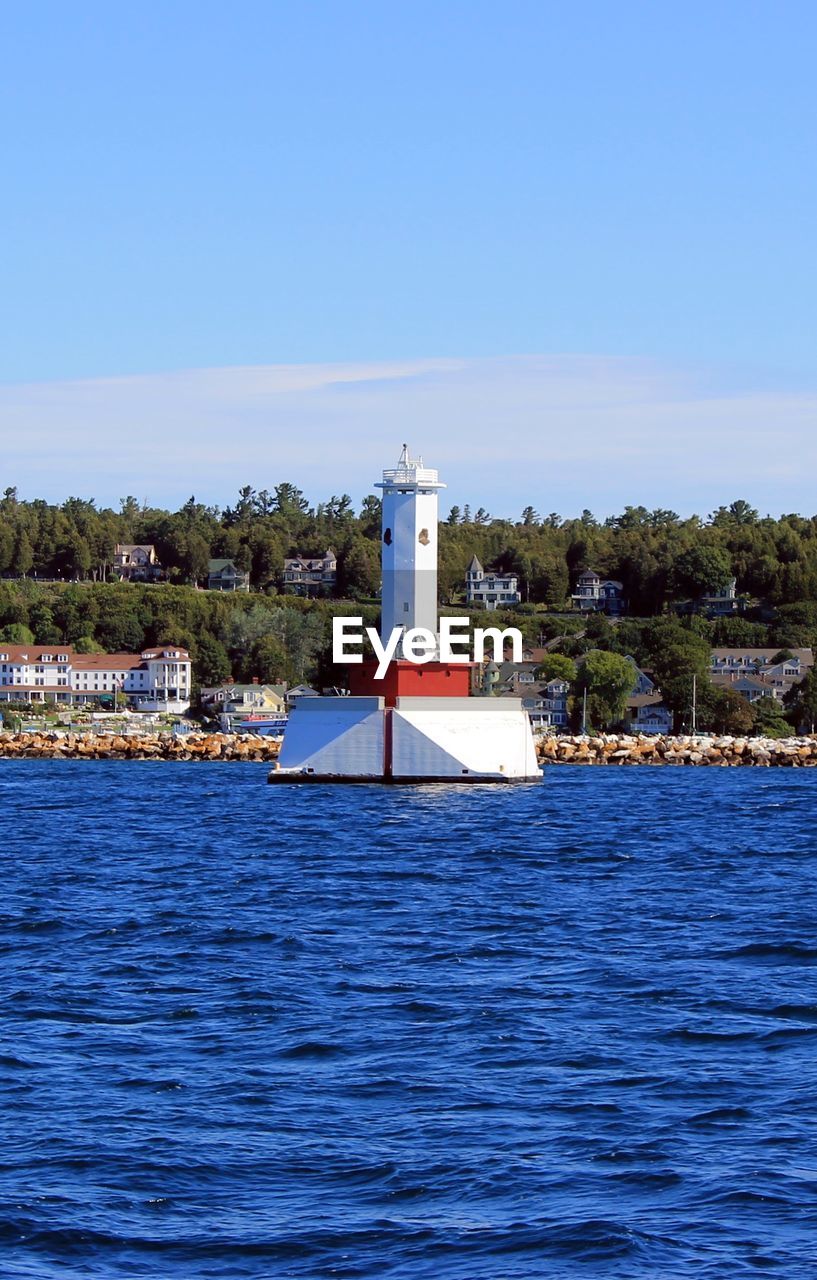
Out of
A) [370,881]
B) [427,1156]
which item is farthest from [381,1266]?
[370,881]

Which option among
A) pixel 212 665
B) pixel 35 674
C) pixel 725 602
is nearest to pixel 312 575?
pixel 212 665

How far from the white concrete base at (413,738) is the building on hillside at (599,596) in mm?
97715

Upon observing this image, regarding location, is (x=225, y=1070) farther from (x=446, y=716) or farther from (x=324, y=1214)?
(x=446, y=716)

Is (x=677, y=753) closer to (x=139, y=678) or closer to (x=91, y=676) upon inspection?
(x=139, y=678)

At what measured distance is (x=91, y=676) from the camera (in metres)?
122

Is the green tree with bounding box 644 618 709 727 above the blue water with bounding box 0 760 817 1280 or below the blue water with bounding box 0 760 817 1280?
above

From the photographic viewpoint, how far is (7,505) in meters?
174

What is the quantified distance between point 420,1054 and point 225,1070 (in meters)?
1.55

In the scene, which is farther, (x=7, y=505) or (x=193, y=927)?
(x=7, y=505)

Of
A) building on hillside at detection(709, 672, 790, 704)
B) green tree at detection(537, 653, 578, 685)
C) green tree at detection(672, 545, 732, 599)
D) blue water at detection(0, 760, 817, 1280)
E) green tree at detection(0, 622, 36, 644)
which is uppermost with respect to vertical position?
green tree at detection(672, 545, 732, 599)

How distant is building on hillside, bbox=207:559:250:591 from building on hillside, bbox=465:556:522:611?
61.4 feet

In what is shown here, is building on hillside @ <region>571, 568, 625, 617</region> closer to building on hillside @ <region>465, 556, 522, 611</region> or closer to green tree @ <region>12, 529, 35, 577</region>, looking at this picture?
building on hillside @ <region>465, 556, 522, 611</region>

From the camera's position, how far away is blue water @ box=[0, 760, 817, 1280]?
10570mm

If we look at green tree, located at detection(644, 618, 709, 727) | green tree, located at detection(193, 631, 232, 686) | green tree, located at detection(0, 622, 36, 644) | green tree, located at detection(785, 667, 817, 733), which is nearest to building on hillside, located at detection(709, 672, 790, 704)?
green tree, located at detection(644, 618, 709, 727)
